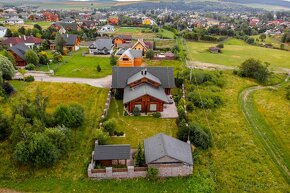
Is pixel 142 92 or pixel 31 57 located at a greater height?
pixel 31 57

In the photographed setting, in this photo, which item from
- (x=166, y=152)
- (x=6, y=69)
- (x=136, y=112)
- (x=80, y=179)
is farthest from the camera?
(x=6, y=69)

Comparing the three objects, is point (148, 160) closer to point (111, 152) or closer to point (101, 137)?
point (111, 152)

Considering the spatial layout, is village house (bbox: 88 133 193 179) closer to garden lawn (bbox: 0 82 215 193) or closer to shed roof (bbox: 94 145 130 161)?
shed roof (bbox: 94 145 130 161)

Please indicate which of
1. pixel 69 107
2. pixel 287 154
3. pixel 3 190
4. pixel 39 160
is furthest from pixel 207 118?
pixel 3 190

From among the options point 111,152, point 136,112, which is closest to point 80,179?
point 111,152

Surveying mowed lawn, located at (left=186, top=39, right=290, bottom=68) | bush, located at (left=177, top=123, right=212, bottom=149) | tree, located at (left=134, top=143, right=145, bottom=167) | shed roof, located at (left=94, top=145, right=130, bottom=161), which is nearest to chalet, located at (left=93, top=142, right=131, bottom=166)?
shed roof, located at (left=94, top=145, right=130, bottom=161)

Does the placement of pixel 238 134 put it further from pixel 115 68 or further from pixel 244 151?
pixel 115 68

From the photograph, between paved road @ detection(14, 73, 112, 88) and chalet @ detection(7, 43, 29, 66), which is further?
chalet @ detection(7, 43, 29, 66)
